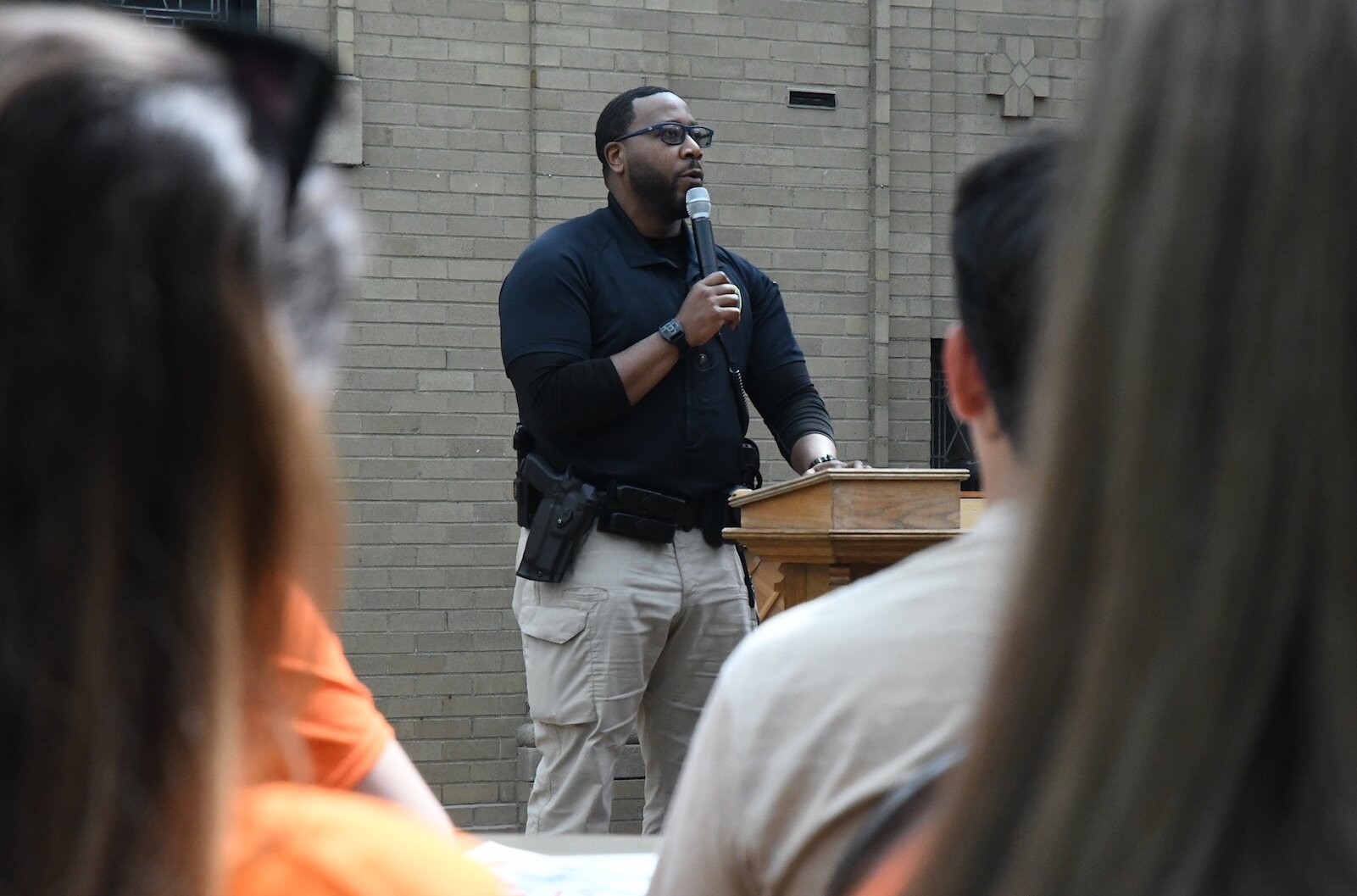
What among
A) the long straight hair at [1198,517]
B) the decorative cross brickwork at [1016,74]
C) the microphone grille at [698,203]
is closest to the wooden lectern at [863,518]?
the microphone grille at [698,203]

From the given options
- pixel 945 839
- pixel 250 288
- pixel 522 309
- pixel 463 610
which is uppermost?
pixel 522 309

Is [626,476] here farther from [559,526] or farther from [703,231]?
[703,231]

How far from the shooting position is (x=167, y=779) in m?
0.69

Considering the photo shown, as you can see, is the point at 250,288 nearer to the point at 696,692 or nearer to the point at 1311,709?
the point at 1311,709

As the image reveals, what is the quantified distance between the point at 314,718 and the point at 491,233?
5.60 metres

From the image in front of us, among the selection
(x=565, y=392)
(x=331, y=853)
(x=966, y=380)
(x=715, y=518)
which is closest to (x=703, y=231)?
(x=565, y=392)

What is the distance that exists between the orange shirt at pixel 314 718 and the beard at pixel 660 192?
325 cm

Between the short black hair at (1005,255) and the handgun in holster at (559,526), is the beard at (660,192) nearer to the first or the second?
the handgun in holster at (559,526)

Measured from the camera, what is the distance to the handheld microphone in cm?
425

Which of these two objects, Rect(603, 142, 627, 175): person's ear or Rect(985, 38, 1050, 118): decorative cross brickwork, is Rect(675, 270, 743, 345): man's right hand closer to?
Rect(603, 142, 627, 175): person's ear

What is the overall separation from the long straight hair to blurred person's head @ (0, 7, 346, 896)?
0.36 metres

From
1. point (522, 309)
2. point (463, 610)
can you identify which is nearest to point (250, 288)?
point (522, 309)

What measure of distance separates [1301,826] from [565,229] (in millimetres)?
3787

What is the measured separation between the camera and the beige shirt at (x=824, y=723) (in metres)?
1.20
